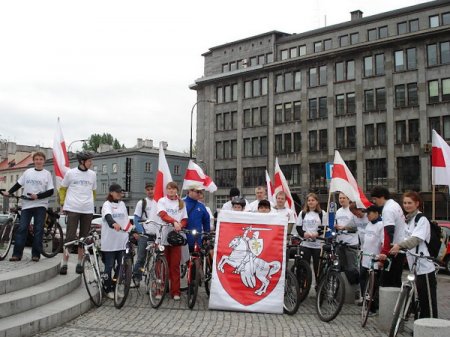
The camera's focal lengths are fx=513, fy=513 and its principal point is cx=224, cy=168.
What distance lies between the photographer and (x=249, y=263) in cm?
847

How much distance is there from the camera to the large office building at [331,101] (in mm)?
46594

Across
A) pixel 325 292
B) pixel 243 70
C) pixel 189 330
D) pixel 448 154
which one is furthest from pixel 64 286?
pixel 243 70

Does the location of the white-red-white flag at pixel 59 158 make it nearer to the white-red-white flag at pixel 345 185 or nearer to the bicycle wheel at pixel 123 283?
the bicycle wheel at pixel 123 283

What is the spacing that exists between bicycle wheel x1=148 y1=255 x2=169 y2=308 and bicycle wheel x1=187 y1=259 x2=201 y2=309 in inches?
14.8

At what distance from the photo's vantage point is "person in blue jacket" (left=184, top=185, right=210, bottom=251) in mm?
9322

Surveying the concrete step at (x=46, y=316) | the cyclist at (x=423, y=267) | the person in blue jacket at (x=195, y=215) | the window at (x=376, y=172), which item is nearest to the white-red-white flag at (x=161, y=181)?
the person in blue jacket at (x=195, y=215)

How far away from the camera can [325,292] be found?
7.91 meters

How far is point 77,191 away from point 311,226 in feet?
14.3

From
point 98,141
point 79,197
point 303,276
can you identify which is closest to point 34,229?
point 79,197

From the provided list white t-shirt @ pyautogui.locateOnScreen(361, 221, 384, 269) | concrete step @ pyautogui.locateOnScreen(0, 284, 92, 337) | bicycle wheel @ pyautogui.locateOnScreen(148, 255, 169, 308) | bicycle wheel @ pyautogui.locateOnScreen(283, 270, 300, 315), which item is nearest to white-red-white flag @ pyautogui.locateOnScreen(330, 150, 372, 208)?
white t-shirt @ pyautogui.locateOnScreen(361, 221, 384, 269)

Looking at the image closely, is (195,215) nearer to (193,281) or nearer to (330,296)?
(193,281)

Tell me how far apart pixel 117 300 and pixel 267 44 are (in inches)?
2124

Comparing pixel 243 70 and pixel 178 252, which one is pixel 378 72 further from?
pixel 178 252

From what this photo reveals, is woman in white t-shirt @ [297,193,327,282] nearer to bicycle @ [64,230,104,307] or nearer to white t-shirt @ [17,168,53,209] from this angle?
bicycle @ [64,230,104,307]
